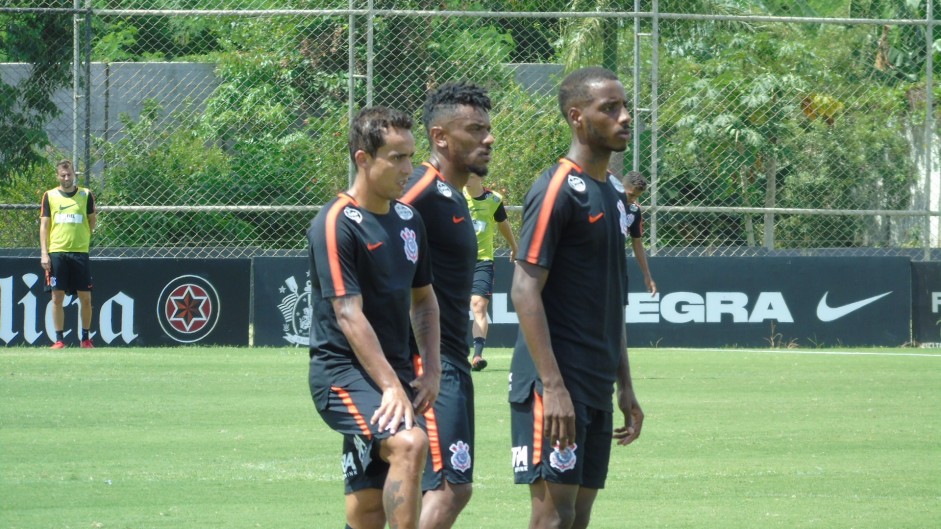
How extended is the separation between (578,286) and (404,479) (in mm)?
1013

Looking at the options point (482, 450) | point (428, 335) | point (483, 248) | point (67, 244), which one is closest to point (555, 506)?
point (428, 335)

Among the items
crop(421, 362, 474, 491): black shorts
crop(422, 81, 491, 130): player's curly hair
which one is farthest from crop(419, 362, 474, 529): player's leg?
crop(422, 81, 491, 130): player's curly hair

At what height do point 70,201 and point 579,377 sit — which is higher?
point 70,201

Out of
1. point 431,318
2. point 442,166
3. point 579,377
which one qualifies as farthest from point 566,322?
point 442,166

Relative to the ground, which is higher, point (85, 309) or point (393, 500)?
point (85, 309)

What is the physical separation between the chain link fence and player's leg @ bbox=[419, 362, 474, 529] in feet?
37.4

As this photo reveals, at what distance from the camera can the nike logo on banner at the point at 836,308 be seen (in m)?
18.6

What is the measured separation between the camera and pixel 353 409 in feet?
18.0

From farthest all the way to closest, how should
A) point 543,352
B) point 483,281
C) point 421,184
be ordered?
point 483,281
point 421,184
point 543,352

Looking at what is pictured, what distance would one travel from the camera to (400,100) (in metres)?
18.0

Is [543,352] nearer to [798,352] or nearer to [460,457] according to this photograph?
[460,457]

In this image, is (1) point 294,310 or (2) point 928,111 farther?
(2) point 928,111

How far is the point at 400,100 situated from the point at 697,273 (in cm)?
451

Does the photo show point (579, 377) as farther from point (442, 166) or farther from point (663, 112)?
point (663, 112)
